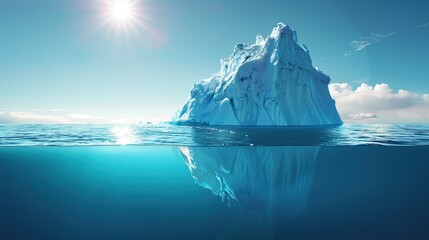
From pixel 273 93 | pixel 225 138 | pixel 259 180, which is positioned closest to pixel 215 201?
pixel 259 180

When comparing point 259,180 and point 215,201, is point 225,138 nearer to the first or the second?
point 259,180

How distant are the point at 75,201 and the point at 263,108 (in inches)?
1636

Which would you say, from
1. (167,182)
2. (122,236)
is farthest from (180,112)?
(122,236)

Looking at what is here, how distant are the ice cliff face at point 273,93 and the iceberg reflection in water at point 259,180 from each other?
32.7m

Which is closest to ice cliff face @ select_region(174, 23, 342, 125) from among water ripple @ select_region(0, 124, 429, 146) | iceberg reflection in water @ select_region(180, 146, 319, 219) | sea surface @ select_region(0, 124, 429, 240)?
water ripple @ select_region(0, 124, 429, 146)

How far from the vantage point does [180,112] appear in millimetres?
61188

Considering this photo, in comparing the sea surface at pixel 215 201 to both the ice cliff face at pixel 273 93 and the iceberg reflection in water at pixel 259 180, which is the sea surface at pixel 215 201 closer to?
the iceberg reflection in water at pixel 259 180

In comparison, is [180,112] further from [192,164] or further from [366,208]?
[366,208]

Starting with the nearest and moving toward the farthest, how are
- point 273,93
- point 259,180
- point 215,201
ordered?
point 215,201 → point 259,180 → point 273,93

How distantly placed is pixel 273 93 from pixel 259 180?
3731cm

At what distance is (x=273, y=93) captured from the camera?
143 ft

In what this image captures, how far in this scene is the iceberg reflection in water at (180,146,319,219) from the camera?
5828mm

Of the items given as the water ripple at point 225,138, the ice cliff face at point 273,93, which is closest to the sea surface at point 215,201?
the water ripple at point 225,138

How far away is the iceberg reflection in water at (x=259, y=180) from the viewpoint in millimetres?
5828
